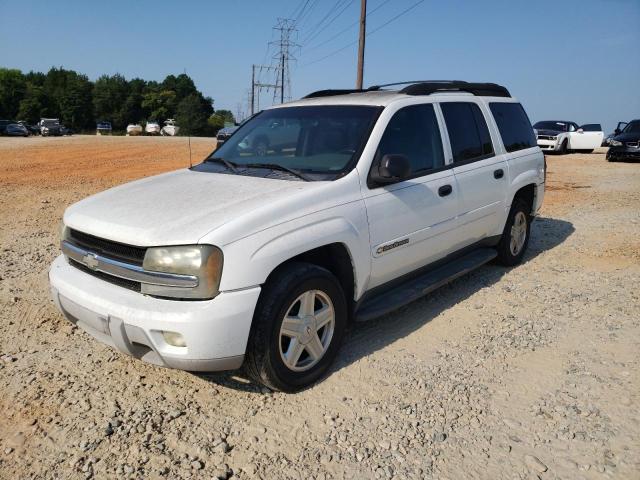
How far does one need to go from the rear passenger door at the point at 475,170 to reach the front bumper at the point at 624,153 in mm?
16495

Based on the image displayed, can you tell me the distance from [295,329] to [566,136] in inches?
909

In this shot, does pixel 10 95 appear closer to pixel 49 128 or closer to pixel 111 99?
pixel 111 99

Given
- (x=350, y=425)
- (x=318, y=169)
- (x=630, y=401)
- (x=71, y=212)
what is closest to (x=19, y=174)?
(x=71, y=212)

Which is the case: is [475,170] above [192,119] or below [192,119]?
below

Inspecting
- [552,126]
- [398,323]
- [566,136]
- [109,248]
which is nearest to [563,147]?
[566,136]

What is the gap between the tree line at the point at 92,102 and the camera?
249 feet

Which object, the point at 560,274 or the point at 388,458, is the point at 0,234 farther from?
the point at 560,274

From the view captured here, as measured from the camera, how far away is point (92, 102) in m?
85.9

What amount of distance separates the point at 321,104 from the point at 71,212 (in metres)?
2.06

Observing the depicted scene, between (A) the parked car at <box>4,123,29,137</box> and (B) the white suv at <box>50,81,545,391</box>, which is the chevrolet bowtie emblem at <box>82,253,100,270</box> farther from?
(A) the parked car at <box>4,123,29,137</box>

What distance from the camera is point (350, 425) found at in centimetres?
284

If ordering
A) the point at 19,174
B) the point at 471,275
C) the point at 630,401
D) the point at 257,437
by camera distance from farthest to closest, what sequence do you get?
the point at 19,174, the point at 471,275, the point at 630,401, the point at 257,437

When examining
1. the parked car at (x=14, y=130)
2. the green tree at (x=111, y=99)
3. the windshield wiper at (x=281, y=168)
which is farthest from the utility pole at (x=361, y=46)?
the green tree at (x=111, y=99)

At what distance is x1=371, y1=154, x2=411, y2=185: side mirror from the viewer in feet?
11.0
